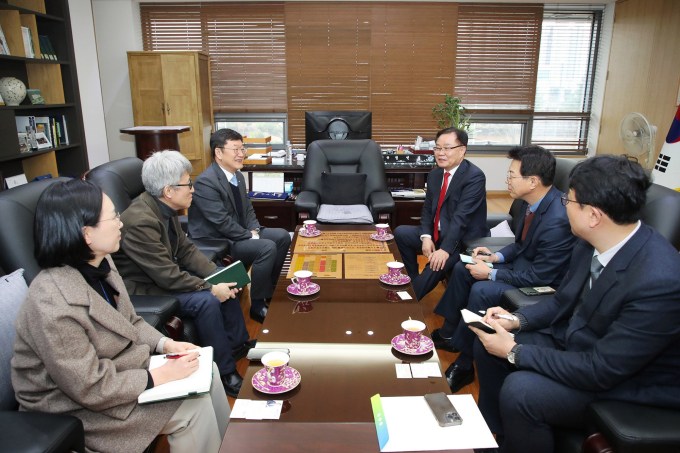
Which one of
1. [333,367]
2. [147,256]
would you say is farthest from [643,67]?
[147,256]

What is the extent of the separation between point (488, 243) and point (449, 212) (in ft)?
1.15

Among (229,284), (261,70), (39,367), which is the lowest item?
(229,284)

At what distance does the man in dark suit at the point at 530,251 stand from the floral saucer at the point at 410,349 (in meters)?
0.68

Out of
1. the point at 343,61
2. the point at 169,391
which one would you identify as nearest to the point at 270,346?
the point at 169,391

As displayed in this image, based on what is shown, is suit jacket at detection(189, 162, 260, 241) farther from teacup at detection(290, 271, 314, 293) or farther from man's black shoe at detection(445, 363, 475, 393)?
man's black shoe at detection(445, 363, 475, 393)

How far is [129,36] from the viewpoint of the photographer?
5.53 meters

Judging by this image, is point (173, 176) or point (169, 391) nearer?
point (169, 391)

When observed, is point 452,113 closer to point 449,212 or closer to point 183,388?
point 449,212

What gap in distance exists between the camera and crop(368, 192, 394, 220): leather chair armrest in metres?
3.46

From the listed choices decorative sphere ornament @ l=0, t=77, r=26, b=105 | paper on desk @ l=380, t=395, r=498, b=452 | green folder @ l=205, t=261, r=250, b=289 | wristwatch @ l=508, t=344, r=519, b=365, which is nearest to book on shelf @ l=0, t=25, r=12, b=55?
decorative sphere ornament @ l=0, t=77, r=26, b=105

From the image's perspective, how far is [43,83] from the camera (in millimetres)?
3805

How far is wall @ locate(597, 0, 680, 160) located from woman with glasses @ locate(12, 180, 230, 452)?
511 centimetres

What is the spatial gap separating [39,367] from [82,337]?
0.48 ft

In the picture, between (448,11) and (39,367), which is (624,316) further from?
(448,11)
